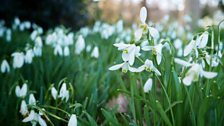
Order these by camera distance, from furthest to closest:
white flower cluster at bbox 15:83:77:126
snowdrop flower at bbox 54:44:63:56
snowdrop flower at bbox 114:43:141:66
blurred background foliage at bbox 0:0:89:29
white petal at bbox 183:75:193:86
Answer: blurred background foliage at bbox 0:0:89:29
snowdrop flower at bbox 54:44:63:56
white flower cluster at bbox 15:83:77:126
snowdrop flower at bbox 114:43:141:66
white petal at bbox 183:75:193:86

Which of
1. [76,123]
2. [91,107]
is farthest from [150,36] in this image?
[91,107]

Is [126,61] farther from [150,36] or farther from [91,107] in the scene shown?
[91,107]

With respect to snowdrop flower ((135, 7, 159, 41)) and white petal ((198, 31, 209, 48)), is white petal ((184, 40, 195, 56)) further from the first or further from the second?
snowdrop flower ((135, 7, 159, 41))

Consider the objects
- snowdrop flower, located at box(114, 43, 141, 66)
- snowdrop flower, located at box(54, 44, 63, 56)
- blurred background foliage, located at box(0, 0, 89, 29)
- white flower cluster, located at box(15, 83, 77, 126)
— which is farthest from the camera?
blurred background foliage, located at box(0, 0, 89, 29)

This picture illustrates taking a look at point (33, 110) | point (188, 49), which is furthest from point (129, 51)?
point (33, 110)

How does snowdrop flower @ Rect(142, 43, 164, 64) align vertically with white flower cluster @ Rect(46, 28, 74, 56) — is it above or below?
below

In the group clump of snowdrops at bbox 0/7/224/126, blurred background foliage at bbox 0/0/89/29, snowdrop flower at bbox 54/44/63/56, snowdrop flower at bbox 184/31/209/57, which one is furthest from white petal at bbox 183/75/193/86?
blurred background foliage at bbox 0/0/89/29

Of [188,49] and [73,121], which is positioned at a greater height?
[188,49]

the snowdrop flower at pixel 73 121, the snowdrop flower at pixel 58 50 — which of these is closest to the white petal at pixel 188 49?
the snowdrop flower at pixel 73 121

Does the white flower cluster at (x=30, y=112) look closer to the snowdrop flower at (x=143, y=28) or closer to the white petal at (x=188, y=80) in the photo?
the snowdrop flower at (x=143, y=28)

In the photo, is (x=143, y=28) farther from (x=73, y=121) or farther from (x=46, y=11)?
(x=46, y=11)

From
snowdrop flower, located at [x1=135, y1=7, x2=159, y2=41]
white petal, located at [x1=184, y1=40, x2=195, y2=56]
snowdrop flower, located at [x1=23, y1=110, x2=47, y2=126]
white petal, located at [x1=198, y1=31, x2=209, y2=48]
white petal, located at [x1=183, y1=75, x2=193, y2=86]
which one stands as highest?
snowdrop flower, located at [x1=135, y1=7, x2=159, y2=41]

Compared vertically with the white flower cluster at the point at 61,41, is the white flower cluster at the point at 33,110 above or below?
below
